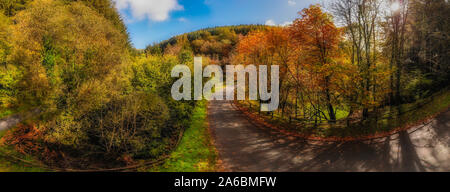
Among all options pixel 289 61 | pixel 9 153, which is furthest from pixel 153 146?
pixel 289 61

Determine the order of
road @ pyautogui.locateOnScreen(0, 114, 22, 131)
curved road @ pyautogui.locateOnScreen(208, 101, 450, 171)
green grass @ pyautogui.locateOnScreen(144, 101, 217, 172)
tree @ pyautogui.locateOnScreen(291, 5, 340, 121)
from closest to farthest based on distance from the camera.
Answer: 1. curved road @ pyautogui.locateOnScreen(208, 101, 450, 171)
2. green grass @ pyautogui.locateOnScreen(144, 101, 217, 172)
3. road @ pyautogui.locateOnScreen(0, 114, 22, 131)
4. tree @ pyautogui.locateOnScreen(291, 5, 340, 121)

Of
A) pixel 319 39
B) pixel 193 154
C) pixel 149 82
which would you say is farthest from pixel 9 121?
pixel 319 39

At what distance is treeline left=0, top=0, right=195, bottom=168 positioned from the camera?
10.4m

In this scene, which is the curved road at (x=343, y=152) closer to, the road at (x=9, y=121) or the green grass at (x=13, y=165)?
the green grass at (x=13, y=165)

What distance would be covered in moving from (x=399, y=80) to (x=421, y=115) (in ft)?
9.63

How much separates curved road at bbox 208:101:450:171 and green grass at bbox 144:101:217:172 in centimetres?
69

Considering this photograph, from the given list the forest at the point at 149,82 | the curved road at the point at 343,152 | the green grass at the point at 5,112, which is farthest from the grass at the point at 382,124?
the green grass at the point at 5,112

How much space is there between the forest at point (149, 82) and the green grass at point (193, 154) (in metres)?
1.03

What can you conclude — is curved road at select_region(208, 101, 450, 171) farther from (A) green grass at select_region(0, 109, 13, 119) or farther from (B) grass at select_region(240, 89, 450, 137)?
(A) green grass at select_region(0, 109, 13, 119)

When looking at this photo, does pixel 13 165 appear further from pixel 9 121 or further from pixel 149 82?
pixel 149 82

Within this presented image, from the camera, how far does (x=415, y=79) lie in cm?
1424

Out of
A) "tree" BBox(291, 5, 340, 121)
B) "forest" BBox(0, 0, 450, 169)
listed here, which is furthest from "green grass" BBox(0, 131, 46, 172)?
"tree" BBox(291, 5, 340, 121)

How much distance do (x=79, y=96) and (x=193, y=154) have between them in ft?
26.9

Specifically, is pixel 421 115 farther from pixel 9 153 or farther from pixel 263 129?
pixel 9 153
